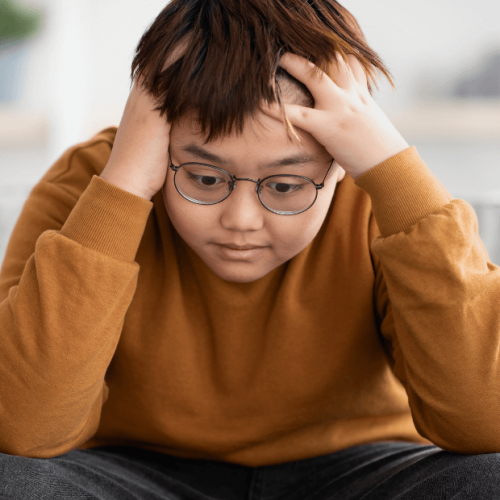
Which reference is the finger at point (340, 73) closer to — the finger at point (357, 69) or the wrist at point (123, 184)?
the finger at point (357, 69)

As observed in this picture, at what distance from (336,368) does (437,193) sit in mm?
362

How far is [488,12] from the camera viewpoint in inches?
115

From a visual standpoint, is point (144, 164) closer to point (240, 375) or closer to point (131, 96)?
point (131, 96)

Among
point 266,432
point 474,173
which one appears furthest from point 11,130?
point 266,432

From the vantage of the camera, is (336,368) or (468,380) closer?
(468,380)

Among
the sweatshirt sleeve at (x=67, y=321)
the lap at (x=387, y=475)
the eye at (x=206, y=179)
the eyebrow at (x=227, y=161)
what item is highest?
the eyebrow at (x=227, y=161)

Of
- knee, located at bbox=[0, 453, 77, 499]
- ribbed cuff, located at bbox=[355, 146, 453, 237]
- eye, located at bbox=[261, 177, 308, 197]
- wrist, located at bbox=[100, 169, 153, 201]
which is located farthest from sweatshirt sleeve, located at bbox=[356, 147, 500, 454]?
knee, located at bbox=[0, 453, 77, 499]

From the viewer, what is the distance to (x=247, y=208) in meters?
0.80

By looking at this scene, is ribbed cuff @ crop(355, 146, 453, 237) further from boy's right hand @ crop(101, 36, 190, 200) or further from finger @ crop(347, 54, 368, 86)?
boy's right hand @ crop(101, 36, 190, 200)

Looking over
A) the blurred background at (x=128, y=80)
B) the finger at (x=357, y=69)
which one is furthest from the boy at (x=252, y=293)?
the blurred background at (x=128, y=80)

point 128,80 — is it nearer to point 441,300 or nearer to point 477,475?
point 441,300

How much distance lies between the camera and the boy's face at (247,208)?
761mm

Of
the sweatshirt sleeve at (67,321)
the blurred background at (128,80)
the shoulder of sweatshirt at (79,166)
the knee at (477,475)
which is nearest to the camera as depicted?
the knee at (477,475)

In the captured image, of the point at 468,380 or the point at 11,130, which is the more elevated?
the point at 11,130
